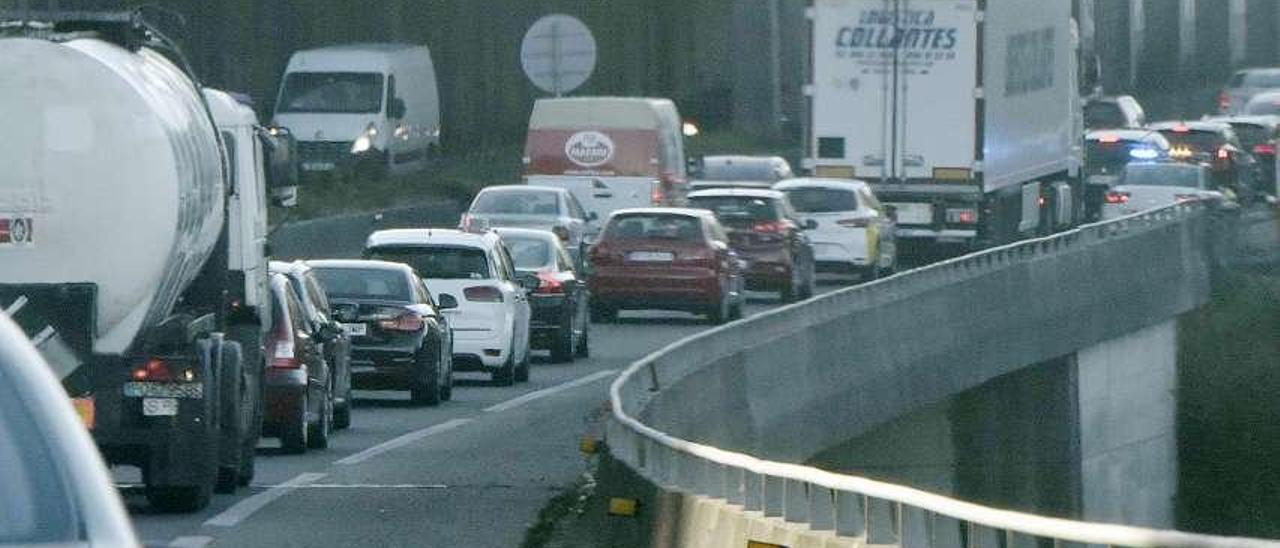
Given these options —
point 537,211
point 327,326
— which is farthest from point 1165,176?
point 327,326

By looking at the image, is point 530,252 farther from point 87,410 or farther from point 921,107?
point 87,410

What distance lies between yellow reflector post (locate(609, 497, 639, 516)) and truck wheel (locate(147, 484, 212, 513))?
18.7 ft

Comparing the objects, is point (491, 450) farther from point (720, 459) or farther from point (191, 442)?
point (720, 459)

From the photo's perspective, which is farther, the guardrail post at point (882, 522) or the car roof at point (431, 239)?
the car roof at point (431, 239)

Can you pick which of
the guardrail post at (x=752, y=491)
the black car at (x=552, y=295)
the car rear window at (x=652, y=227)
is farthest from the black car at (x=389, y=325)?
the guardrail post at (x=752, y=491)

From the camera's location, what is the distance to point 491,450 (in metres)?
21.9

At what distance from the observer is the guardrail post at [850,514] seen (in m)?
9.33

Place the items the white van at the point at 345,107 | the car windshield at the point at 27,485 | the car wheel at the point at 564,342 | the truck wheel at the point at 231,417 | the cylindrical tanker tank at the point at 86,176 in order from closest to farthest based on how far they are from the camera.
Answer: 1. the car windshield at the point at 27,485
2. the cylindrical tanker tank at the point at 86,176
3. the truck wheel at the point at 231,417
4. the car wheel at the point at 564,342
5. the white van at the point at 345,107

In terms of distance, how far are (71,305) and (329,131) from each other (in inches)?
1598

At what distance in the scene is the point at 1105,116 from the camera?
7762 cm

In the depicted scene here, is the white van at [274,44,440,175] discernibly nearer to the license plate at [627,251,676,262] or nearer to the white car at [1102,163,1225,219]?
the white car at [1102,163,1225,219]

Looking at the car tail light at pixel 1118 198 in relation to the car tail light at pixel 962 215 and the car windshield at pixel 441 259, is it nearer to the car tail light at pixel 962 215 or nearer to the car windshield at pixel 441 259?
the car tail light at pixel 962 215

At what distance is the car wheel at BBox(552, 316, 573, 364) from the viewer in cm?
3278

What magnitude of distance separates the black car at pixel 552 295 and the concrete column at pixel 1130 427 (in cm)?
595
